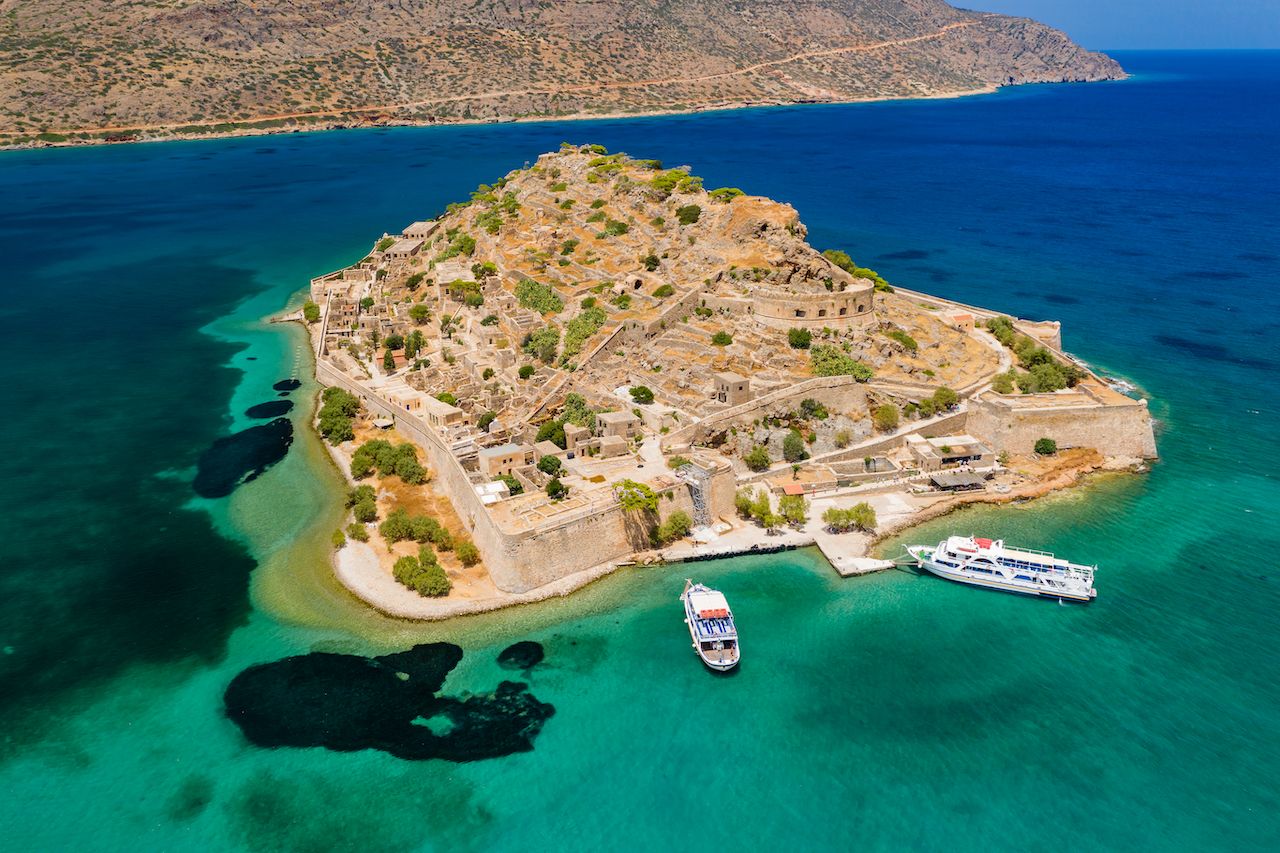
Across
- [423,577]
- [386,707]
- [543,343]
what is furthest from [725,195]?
[386,707]

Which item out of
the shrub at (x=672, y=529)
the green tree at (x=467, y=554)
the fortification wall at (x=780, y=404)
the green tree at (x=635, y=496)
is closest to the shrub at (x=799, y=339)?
the fortification wall at (x=780, y=404)

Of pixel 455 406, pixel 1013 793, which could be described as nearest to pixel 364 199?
pixel 455 406

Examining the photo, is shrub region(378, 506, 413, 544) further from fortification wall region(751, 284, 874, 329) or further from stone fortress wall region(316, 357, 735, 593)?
fortification wall region(751, 284, 874, 329)

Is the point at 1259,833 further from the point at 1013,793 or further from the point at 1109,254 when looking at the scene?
the point at 1109,254

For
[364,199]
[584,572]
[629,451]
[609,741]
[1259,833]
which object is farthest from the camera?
[364,199]

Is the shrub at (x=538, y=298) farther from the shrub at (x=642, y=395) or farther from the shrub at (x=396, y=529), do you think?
the shrub at (x=396, y=529)
